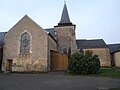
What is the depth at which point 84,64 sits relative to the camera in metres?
19.4

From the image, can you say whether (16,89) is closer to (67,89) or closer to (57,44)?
(67,89)

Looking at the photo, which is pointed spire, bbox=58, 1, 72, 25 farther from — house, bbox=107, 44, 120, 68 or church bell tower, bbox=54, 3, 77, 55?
house, bbox=107, 44, 120, 68

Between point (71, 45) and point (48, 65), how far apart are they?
10576mm

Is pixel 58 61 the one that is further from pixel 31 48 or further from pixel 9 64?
pixel 9 64

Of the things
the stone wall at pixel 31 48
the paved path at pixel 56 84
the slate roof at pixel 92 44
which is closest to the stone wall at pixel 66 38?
the slate roof at pixel 92 44

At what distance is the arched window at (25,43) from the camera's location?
24.4 m

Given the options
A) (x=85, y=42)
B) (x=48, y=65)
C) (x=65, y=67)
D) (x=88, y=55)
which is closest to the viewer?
(x=88, y=55)

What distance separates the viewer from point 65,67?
25656 mm

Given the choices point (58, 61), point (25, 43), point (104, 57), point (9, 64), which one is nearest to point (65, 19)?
point (104, 57)

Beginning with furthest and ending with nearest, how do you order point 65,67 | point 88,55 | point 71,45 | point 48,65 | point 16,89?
point 71,45, point 65,67, point 48,65, point 88,55, point 16,89

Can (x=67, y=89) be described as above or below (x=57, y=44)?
below

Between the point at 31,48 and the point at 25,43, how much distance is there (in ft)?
4.33

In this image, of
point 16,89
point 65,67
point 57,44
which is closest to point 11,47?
point 65,67

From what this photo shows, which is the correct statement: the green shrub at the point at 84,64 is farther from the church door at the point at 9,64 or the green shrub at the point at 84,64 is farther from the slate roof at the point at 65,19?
the slate roof at the point at 65,19
